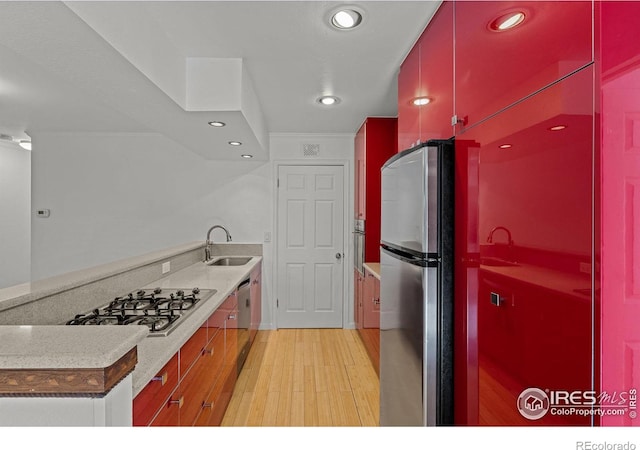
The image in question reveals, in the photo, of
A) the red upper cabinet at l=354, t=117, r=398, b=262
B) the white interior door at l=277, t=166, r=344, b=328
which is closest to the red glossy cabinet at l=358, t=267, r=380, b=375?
the red upper cabinet at l=354, t=117, r=398, b=262

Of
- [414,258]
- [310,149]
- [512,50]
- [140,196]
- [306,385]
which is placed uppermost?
[310,149]

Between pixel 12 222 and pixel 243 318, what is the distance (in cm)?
400

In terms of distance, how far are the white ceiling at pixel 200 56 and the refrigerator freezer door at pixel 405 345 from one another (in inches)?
48.8

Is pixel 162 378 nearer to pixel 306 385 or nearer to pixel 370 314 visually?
pixel 306 385

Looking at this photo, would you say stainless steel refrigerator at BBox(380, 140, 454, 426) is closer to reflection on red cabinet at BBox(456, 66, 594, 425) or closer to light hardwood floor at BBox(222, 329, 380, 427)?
reflection on red cabinet at BBox(456, 66, 594, 425)

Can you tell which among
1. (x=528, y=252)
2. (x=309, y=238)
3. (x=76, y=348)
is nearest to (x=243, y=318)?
(x=309, y=238)

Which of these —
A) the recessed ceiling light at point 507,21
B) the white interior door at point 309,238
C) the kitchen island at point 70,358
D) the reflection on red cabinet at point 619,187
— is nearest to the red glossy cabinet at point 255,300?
the white interior door at point 309,238

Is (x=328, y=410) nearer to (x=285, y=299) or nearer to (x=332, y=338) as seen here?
(x=332, y=338)

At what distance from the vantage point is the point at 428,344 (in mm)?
1438

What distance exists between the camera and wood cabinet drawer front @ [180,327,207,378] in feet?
4.83

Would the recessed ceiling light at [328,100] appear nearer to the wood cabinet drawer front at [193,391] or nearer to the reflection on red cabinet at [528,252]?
the reflection on red cabinet at [528,252]

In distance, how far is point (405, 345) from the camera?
165 centimetres

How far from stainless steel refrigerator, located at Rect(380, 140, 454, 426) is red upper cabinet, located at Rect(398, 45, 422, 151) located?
0.34 meters

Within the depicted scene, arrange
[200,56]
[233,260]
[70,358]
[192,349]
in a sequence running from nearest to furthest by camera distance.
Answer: [70,358], [192,349], [200,56], [233,260]
